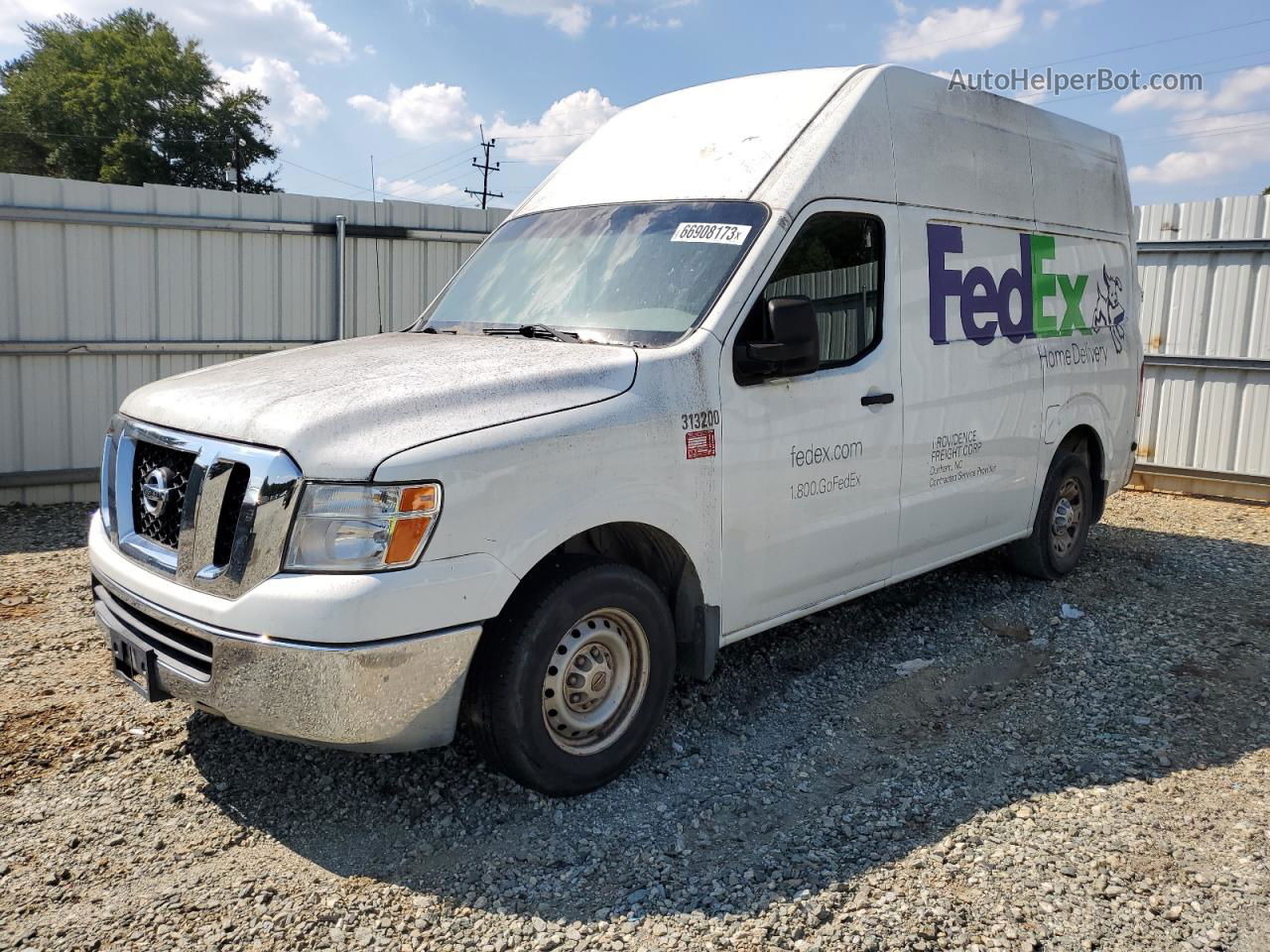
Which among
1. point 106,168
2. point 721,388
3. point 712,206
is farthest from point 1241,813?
point 106,168

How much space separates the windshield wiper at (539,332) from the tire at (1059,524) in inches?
143

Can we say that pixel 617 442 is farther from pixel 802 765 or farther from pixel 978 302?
pixel 978 302

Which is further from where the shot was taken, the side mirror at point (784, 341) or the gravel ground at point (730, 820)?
the side mirror at point (784, 341)

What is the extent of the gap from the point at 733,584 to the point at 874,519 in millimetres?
1003

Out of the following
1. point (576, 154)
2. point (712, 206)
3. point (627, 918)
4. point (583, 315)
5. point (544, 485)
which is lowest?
point (627, 918)

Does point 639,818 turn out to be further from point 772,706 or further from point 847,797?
point 772,706

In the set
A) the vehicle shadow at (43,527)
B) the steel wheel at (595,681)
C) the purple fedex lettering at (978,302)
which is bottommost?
the vehicle shadow at (43,527)

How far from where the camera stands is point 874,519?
15.9 ft

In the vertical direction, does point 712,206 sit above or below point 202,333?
above

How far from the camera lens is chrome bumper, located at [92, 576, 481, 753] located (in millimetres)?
3098

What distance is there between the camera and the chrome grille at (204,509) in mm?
3160

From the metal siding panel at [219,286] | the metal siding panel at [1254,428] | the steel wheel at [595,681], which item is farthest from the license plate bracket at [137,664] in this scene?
the metal siding panel at [1254,428]

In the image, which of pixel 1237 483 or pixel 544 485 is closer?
pixel 544 485

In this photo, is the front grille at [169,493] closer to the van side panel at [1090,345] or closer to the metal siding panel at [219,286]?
the van side panel at [1090,345]
